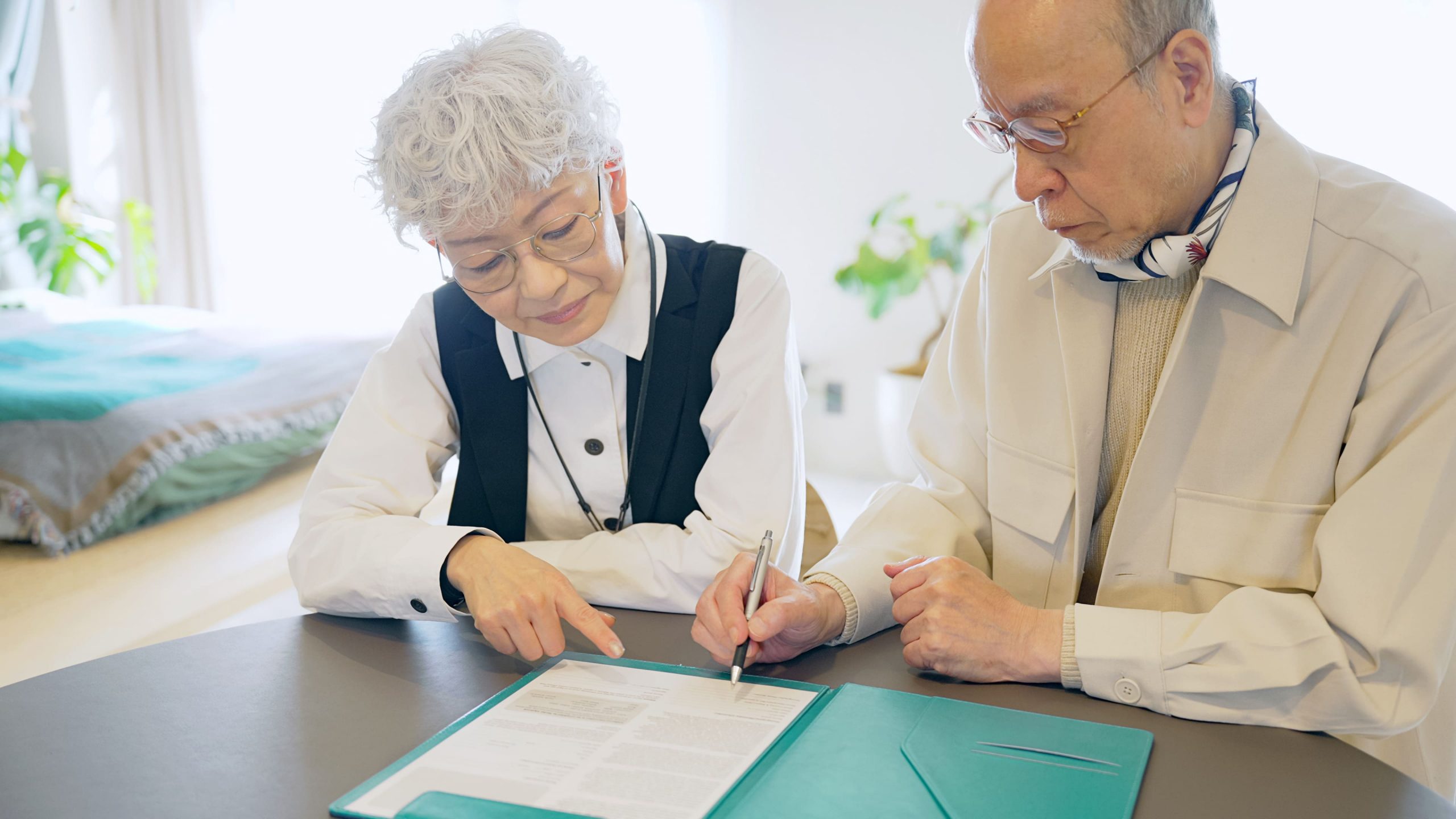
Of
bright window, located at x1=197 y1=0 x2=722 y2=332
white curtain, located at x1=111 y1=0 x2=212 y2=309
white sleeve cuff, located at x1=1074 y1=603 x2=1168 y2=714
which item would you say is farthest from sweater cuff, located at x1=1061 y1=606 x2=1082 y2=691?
white curtain, located at x1=111 y1=0 x2=212 y2=309

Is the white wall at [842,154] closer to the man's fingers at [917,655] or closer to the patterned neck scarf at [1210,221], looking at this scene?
the patterned neck scarf at [1210,221]

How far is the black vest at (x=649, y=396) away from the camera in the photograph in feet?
5.22

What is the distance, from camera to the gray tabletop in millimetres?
877

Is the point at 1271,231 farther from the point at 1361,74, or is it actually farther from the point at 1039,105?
the point at 1361,74

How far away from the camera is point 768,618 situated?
3.71ft

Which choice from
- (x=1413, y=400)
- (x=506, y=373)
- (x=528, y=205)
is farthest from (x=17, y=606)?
(x=1413, y=400)

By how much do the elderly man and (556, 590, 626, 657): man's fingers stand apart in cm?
10

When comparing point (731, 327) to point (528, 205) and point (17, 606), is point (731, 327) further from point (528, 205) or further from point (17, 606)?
point (17, 606)

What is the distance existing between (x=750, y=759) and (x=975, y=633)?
31 centimetres

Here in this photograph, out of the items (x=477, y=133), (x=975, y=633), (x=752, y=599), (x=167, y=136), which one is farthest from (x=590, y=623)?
(x=167, y=136)

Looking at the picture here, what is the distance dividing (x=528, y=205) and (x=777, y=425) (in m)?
0.46

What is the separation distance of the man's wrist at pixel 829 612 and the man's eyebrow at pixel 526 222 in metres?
0.59

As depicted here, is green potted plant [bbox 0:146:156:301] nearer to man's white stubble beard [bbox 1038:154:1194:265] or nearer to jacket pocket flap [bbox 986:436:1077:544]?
jacket pocket flap [bbox 986:436:1077:544]

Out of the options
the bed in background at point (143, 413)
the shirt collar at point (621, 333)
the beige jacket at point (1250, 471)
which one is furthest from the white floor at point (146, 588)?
the beige jacket at point (1250, 471)
